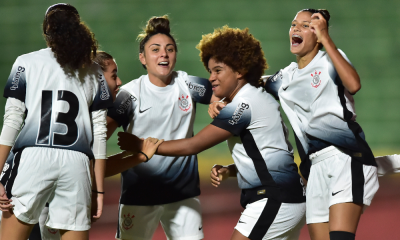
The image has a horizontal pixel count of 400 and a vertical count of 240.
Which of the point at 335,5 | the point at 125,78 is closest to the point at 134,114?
the point at 125,78

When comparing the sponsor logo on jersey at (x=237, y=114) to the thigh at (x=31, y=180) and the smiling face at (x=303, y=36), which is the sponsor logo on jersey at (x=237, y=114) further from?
the thigh at (x=31, y=180)

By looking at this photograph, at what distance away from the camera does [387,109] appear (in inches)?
348

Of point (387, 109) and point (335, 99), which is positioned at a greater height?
point (387, 109)

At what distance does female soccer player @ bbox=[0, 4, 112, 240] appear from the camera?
2.39 metres

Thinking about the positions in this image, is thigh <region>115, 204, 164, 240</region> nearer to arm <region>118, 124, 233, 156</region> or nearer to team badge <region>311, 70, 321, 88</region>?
arm <region>118, 124, 233, 156</region>

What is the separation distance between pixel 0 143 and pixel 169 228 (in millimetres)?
1420

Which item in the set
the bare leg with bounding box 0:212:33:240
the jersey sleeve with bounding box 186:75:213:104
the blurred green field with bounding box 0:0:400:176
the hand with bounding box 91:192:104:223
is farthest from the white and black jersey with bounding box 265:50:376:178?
the blurred green field with bounding box 0:0:400:176

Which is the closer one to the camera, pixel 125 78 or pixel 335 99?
pixel 335 99

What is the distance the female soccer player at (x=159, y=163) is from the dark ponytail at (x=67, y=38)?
0.80m

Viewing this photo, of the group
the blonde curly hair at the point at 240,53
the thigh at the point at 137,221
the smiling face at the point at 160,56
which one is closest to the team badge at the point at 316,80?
the blonde curly hair at the point at 240,53

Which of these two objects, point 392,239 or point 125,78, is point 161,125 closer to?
point 392,239

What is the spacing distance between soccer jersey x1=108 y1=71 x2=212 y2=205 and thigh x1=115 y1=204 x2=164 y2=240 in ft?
0.16

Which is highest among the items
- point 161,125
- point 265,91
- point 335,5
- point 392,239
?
point 335,5

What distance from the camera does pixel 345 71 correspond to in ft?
8.60
